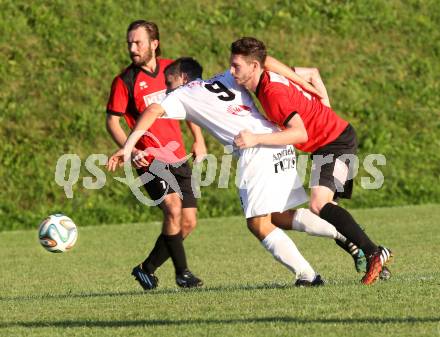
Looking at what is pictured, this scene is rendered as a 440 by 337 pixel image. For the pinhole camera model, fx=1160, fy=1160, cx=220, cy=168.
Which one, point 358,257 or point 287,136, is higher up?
point 287,136

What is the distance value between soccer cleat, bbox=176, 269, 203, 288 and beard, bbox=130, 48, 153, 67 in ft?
6.03

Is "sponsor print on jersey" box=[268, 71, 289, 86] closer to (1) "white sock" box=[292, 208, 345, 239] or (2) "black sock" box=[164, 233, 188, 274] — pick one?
(1) "white sock" box=[292, 208, 345, 239]

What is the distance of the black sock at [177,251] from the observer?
32.0ft

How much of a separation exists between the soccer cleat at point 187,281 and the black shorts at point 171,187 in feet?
2.05

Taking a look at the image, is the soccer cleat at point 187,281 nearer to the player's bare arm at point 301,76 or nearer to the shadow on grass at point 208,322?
the player's bare arm at point 301,76

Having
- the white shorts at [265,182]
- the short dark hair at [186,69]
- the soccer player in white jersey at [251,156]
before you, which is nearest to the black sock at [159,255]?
the short dark hair at [186,69]

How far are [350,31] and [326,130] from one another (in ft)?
43.6

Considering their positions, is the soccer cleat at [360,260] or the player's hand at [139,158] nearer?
the soccer cleat at [360,260]

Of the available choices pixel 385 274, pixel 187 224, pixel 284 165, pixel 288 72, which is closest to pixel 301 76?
pixel 288 72

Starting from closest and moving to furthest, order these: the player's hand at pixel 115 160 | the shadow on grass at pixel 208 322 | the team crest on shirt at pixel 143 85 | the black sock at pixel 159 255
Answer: the shadow on grass at pixel 208 322
the player's hand at pixel 115 160
the black sock at pixel 159 255
the team crest on shirt at pixel 143 85

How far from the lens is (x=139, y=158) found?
31.4 feet

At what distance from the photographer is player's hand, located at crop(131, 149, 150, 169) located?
9.56 meters

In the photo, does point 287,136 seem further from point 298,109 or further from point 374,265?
point 374,265

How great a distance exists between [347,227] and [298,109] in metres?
0.94
